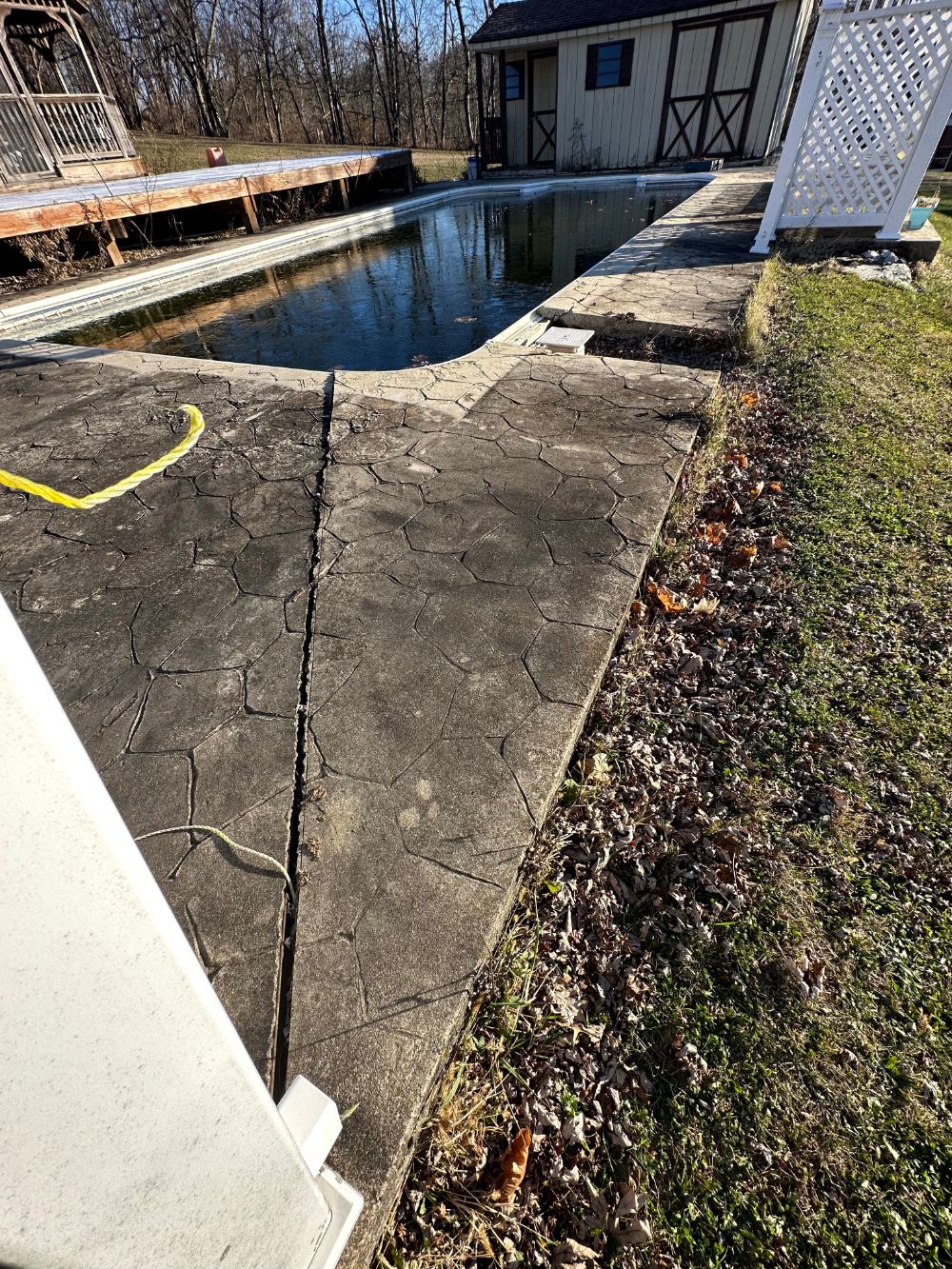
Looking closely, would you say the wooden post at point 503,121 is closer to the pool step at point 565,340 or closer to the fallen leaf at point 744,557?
the pool step at point 565,340

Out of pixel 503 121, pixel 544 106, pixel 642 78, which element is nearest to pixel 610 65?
pixel 642 78

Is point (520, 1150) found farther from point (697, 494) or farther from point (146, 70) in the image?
point (146, 70)

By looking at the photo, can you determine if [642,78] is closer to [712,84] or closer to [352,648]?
[712,84]

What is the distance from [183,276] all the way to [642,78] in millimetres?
14781

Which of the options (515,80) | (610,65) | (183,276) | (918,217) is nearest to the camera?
(918,217)

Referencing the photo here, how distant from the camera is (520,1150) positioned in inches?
47.0

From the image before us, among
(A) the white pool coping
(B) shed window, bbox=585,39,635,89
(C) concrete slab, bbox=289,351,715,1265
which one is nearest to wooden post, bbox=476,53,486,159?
(B) shed window, bbox=585,39,635,89

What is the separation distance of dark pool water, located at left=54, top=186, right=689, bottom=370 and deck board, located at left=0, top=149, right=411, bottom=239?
5.36 ft

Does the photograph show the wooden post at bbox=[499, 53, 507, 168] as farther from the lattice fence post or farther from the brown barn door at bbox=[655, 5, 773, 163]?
the lattice fence post

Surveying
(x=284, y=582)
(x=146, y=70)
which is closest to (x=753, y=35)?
(x=284, y=582)

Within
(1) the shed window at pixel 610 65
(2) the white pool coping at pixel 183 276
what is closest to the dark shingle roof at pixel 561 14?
(1) the shed window at pixel 610 65

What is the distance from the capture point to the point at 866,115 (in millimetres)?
6105

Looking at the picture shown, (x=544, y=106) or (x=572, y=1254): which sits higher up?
(x=544, y=106)

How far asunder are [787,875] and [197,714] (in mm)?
1951
